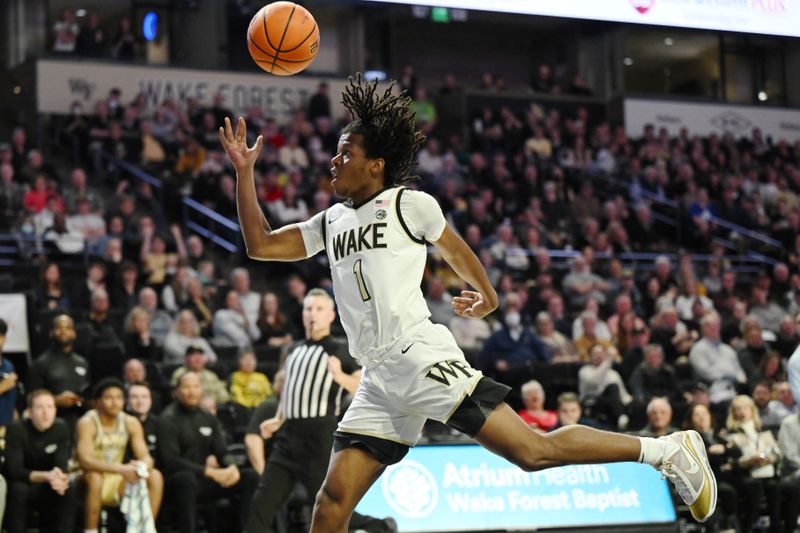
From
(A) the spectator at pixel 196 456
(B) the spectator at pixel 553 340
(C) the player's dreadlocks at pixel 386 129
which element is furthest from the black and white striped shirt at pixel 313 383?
(B) the spectator at pixel 553 340

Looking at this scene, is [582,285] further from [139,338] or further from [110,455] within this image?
[110,455]

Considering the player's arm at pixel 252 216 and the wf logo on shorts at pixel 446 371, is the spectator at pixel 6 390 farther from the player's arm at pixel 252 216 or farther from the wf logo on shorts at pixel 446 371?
the wf logo on shorts at pixel 446 371

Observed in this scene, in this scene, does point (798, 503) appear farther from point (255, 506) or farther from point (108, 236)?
point (108, 236)

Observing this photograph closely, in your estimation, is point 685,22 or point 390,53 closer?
point 685,22

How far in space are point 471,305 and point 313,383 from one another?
302 cm

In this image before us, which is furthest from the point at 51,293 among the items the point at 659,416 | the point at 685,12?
the point at 685,12

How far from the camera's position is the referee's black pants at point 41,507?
971 cm

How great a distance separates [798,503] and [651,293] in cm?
572

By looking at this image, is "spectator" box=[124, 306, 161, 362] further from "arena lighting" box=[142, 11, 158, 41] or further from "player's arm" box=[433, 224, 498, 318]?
"arena lighting" box=[142, 11, 158, 41]

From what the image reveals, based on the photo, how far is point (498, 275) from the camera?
54.1 feet

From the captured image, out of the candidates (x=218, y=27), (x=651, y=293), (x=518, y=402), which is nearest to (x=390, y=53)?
(x=218, y=27)

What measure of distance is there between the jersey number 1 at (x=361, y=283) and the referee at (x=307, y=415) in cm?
320

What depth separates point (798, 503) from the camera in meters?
12.3

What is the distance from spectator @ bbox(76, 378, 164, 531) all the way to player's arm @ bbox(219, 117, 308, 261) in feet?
15.0
